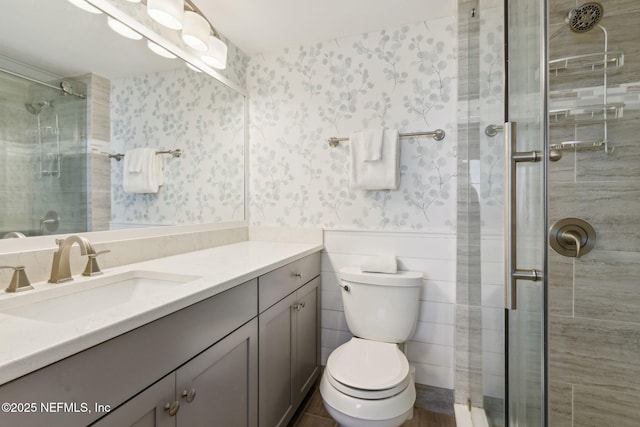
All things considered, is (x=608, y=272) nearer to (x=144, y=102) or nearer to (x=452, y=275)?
(x=452, y=275)

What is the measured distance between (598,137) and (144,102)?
196 cm

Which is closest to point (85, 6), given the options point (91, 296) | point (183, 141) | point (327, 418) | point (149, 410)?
point (183, 141)

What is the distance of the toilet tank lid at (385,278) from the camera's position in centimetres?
153

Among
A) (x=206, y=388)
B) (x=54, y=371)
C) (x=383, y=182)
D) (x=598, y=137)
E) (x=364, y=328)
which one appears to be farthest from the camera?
(x=383, y=182)

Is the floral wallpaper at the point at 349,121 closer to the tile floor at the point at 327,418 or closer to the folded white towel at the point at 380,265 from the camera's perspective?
the folded white towel at the point at 380,265

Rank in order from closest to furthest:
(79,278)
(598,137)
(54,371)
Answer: (54,371)
(79,278)
(598,137)

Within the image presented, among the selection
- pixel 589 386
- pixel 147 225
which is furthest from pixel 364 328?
pixel 147 225

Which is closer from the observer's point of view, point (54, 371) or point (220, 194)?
point (54, 371)

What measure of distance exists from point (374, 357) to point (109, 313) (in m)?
1.09

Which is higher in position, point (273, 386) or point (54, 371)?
point (54, 371)

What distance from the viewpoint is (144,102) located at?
1.39 metres

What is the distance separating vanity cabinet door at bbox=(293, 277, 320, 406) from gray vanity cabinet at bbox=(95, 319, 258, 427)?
41cm

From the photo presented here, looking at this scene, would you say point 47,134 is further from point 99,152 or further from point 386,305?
point 386,305

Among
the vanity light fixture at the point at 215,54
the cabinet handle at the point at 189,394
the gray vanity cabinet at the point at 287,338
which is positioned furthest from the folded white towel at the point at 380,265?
the vanity light fixture at the point at 215,54
